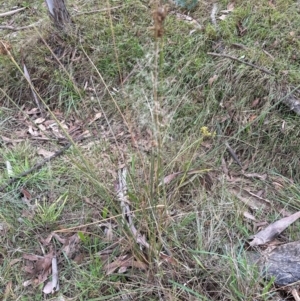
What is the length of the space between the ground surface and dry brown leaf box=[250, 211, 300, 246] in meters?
0.04

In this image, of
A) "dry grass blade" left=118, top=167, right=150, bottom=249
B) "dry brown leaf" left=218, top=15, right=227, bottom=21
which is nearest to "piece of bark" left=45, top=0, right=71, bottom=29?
"dry brown leaf" left=218, top=15, right=227, bottom=21

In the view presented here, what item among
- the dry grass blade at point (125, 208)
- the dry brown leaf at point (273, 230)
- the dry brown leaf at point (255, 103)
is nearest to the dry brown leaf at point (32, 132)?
the dry grass blade at point (125, 208)

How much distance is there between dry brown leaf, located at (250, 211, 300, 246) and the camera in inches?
70.5

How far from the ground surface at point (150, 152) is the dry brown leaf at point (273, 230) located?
1.7 inches

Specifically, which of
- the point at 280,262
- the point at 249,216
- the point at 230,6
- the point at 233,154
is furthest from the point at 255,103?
the point at 280,262

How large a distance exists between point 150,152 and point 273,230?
679 mm

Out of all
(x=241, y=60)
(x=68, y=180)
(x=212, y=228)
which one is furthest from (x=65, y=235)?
(x=241, y=60)

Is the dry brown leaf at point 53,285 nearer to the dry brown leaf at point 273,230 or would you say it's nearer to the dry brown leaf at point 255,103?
the dry brown leaf at point 273,230

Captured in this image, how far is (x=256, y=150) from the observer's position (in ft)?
7.13

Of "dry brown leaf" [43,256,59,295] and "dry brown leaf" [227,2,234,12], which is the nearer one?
"dry brown leaf" [43,256,59,295]

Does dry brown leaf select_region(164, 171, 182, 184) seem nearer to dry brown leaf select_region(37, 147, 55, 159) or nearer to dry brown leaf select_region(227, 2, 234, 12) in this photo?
dry brown leaf select_region(37, 147, 55, 159)

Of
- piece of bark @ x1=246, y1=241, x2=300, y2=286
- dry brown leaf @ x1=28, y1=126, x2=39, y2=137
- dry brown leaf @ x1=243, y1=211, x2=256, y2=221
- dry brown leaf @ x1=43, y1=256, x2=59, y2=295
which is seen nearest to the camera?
piece of bark @ x1=246, y1=241, x2=300, y2=286

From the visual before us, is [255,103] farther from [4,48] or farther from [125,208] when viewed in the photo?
[4,48]

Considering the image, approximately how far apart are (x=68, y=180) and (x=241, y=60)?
47.8 inches
